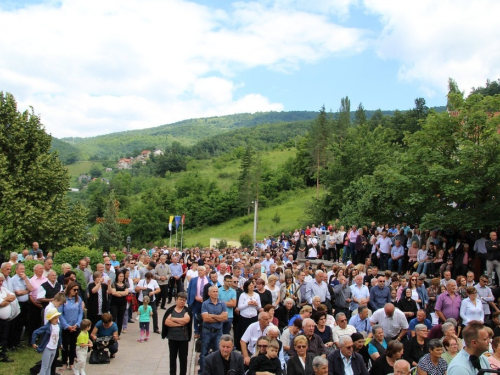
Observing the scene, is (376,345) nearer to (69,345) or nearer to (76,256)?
(69,345)

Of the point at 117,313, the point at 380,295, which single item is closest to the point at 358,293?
the point at 380,295

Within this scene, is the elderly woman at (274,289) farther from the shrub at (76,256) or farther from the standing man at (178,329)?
the shrub at (76,256)

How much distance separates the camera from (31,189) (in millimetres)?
24344

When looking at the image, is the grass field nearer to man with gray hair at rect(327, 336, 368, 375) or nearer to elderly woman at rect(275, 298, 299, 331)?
elderly woman at rect(275, 298, 299, 331)

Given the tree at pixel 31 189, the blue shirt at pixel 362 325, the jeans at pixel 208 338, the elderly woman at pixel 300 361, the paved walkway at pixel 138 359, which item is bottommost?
the paved walkway at pixel 138 359

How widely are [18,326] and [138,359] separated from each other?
2.62m

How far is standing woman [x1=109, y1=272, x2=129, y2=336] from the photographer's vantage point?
11.4 m

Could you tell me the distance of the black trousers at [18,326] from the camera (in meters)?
9.73

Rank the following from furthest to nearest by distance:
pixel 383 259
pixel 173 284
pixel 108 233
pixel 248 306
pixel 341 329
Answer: pixel 108 233 → pixel 383 259 → pixel 173 284 → pixel 248 306 → pixel 341 329

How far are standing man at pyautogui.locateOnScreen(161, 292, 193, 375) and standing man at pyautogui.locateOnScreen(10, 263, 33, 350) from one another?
3.28 metres

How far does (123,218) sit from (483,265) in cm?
7311

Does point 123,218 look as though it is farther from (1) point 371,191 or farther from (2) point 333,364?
(2) point 333,364

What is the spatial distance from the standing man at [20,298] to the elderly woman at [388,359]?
6.93 m

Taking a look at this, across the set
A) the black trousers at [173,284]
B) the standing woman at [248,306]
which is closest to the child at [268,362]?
the standing woman at [248,306]
